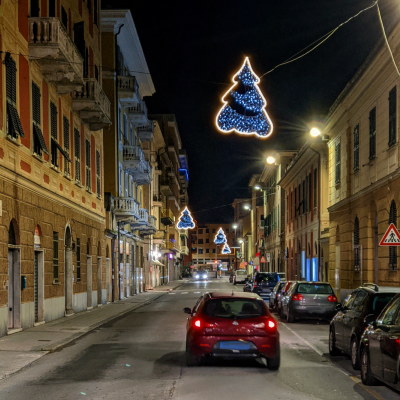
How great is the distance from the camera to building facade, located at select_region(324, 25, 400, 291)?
21500 mm

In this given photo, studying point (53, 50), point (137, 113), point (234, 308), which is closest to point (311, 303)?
point (234, 308)

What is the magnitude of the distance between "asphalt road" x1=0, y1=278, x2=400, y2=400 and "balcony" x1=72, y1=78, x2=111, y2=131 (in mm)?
12649

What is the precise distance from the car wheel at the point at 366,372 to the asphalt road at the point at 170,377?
11cm

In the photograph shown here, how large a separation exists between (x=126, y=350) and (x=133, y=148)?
26.3 metres

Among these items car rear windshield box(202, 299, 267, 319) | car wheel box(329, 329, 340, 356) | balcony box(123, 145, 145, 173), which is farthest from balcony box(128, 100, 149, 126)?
car rear windshield box(202, 299, 267, 319)

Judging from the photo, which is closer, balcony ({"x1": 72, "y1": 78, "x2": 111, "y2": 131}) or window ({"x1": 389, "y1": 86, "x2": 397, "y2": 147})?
window ({"x1": 389, "y1": 86, "x2": 397, "y2": 147})

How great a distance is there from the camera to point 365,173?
2552cm

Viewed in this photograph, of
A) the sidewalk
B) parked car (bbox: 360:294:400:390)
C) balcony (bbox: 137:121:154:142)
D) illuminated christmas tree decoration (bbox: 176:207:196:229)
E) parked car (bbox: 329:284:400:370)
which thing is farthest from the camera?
illuminated christmas tree decoration (bbox: 176:207:196:229)

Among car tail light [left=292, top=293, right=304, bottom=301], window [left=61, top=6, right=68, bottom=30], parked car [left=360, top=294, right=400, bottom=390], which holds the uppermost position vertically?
window [left=61, top=6, right=68, bottom=30]

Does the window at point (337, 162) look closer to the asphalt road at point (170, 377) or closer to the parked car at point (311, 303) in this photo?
the parked car at point (311, 303)

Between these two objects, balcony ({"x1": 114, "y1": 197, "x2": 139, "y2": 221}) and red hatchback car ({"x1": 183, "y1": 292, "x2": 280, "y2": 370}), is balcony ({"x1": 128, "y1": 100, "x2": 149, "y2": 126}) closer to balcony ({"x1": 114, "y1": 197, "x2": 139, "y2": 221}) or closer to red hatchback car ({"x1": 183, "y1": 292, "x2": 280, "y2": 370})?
balcony ({"x1": 114, "y1": 197, "x2": 139, "y2": 221})

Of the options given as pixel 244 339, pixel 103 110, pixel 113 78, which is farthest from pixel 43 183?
pixel 113 78

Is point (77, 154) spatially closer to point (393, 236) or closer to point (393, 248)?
point (393, 248)

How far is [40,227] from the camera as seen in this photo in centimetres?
2091
